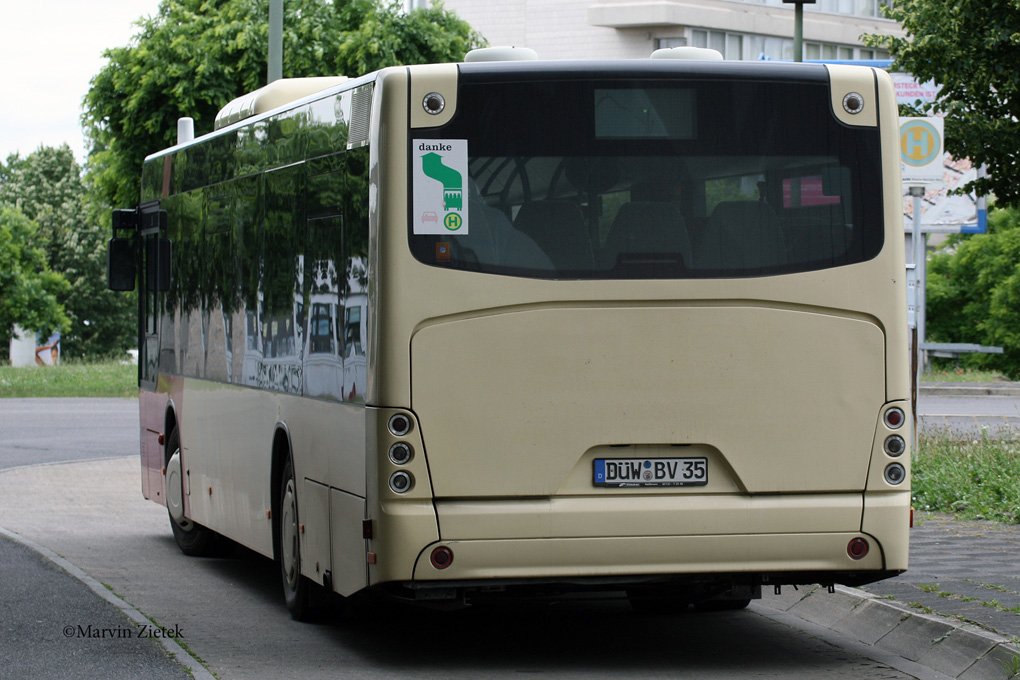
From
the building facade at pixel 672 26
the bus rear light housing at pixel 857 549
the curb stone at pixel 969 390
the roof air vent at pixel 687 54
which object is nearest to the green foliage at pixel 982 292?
the building facade at pixel 672 26

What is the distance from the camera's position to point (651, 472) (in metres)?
7.82

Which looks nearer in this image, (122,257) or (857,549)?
(857,549)

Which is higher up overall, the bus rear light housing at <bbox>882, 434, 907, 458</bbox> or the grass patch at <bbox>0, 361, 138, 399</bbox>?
the bus rear light housing at <bbox>882, 434, 907, 458</bbox>

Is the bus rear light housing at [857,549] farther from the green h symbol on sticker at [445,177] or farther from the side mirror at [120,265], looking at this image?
the side mirror at [120,265]

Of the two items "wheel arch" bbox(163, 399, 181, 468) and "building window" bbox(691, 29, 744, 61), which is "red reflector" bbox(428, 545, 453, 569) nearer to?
"wheel arch" bbox(163, 399, 181, 468)

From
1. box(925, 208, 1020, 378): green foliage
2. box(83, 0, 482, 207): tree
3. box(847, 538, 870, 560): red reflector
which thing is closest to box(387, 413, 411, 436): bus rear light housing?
box(847, 538, 870, 560): red reflector

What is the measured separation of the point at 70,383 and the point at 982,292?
38.8 m

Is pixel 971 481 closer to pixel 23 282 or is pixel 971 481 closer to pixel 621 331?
pixel 621 331

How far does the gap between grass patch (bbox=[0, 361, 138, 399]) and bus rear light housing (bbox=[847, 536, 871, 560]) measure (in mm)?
33089

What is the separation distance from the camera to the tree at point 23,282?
86562 millimetres

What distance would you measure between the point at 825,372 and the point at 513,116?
188cm

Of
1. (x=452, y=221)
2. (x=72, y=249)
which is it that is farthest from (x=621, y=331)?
(x=72, y=249)

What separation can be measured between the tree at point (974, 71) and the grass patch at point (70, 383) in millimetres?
26610

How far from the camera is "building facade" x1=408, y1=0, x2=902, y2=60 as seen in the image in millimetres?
72250
